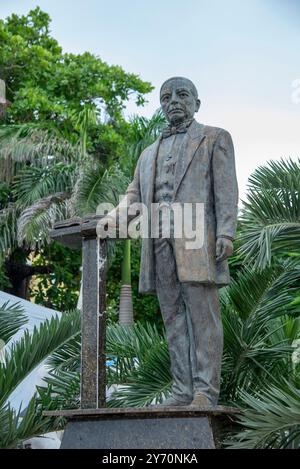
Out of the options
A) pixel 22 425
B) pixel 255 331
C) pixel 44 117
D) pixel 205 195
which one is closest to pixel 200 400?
pixel 205 195

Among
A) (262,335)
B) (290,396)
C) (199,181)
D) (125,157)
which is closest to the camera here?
(290,396)

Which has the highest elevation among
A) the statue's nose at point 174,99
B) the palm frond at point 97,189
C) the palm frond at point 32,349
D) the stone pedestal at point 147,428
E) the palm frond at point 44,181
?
the palm frond at point 44,181

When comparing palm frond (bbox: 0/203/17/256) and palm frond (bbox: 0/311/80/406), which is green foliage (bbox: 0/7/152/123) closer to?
palm frond (bbox: 0/203/17/256)

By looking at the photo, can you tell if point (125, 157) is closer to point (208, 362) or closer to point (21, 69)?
point (21, 69)

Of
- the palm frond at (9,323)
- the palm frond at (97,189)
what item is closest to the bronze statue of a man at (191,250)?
the palm frond at (9,323)

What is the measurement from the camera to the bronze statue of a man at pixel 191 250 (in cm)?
639

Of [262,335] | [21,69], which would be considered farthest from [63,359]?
[21,69]

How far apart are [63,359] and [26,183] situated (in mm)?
13165

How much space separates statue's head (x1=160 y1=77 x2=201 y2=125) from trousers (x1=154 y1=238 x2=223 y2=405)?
34.5 inches

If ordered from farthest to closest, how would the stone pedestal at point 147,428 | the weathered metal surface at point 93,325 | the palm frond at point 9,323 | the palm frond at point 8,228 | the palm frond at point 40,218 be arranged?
1. the palm frond at point 8,228
2. the palm frond at point 40,218
3. the palm frond at point 9,323
4. the weathered metal surface at point 93,325
5. the stone pedestal at point 147,428

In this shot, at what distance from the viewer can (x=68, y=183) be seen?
20766mm

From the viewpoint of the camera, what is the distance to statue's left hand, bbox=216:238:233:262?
643 centimetres

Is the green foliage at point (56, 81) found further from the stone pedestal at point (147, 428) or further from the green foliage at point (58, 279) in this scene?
the stone pedestal at point (147, 428)

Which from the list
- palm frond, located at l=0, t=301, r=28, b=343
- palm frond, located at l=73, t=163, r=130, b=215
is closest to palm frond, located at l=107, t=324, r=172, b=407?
palm frond, located at l=0, t=301, r=28, b=343
